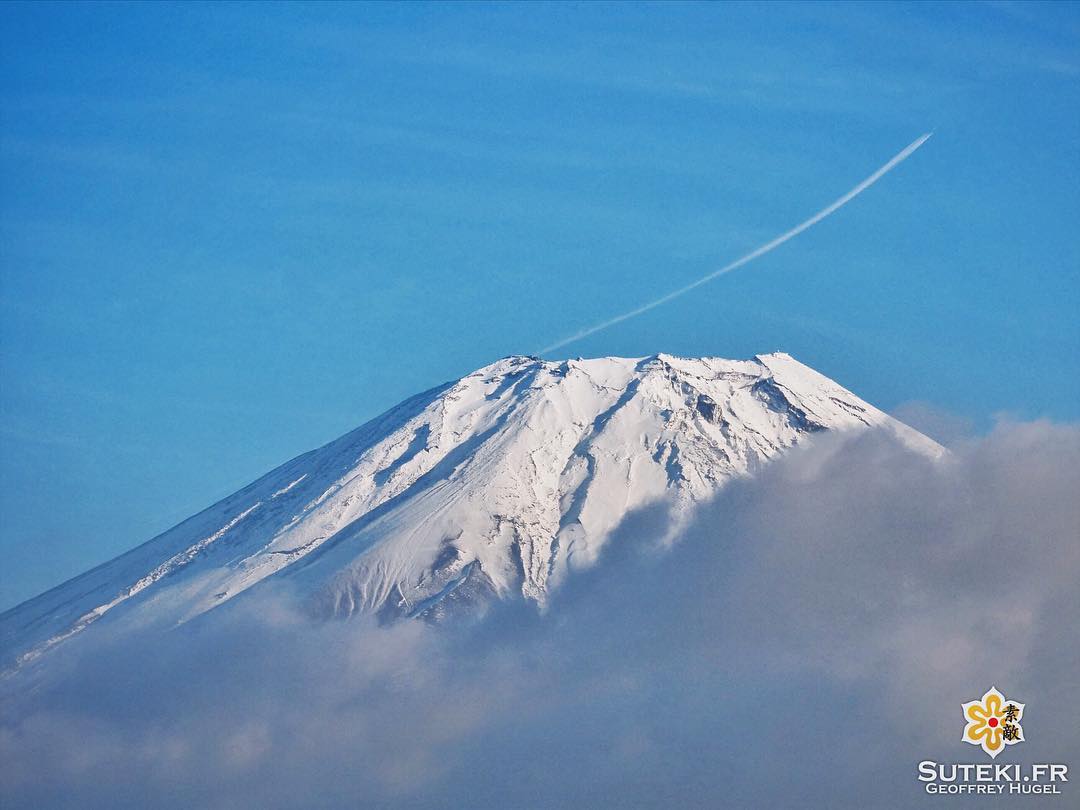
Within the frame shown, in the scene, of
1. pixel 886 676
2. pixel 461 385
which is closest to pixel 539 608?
pixel 461 385

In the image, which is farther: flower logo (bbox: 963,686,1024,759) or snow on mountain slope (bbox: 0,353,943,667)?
snow on mountain slope (bbox: 0,353,943,667)

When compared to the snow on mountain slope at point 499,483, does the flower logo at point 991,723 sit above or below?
below

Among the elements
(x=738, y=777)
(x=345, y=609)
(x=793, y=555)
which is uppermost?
(x=793, y=555)

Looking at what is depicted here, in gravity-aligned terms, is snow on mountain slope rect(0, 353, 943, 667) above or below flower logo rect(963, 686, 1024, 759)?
above

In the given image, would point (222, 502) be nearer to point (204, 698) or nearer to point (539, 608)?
point (204, 698)

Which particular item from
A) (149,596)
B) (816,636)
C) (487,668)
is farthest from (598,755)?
(149,596)

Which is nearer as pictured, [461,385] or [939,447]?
[461,385]

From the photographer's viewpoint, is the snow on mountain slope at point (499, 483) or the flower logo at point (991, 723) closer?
the flower logo at point (991, 723)

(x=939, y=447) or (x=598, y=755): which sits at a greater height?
(x=939, y=447)
